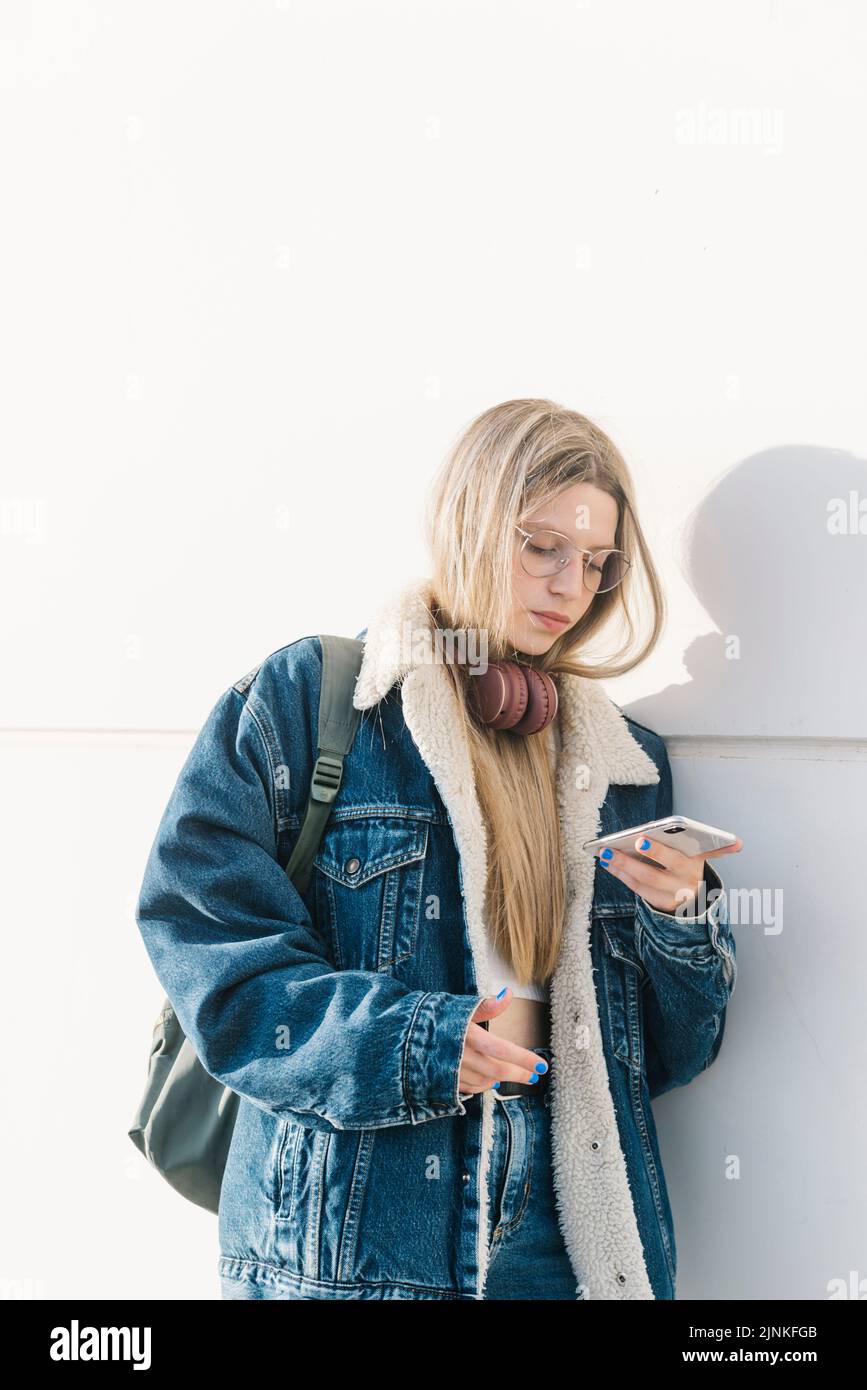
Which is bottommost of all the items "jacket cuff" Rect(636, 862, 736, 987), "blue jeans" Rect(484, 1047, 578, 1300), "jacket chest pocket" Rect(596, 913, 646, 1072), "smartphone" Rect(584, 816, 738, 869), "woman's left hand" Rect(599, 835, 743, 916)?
"blue jeans" Rect(484, 1047, 578, 1300)

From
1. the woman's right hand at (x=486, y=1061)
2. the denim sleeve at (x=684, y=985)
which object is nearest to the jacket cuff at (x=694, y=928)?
the denim sleeve at (x=684, y=985)

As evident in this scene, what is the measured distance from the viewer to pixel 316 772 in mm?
1896

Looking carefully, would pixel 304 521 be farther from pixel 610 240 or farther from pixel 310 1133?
pixel 310 1133

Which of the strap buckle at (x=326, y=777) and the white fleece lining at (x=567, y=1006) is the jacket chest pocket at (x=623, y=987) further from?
the strap buckle at (x=326, y=777)

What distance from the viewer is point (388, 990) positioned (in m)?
1.73

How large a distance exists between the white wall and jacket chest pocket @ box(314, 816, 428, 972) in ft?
2.08

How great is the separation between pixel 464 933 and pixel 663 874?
0.31 metres

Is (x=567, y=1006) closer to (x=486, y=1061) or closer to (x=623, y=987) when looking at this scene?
(x=623, y=987)

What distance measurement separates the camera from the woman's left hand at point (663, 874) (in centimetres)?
189

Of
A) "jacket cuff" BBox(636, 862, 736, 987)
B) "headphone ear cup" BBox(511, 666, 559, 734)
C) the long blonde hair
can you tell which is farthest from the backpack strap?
"jacket cuff" BBox(636, 862, 736, 987)

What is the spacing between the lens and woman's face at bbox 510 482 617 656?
2.03m

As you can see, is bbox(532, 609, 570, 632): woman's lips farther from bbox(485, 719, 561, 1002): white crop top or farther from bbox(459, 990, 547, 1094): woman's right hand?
bbox(459, 990, 547, 1094): woman's right hand
